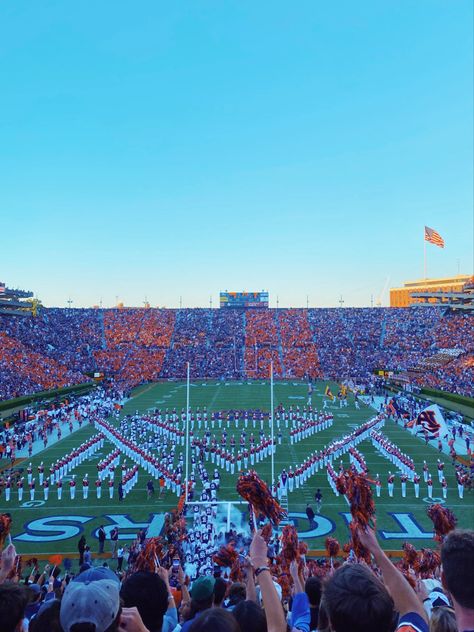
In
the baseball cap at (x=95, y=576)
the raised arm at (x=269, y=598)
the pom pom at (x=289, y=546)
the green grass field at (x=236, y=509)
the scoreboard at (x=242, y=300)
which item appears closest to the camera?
the baseball cap at (x=95, y=576)

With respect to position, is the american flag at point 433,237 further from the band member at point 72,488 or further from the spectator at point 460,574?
the spectator at point 460,574

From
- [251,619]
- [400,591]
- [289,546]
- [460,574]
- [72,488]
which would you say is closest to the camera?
[460,574]

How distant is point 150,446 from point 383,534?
10124 mm

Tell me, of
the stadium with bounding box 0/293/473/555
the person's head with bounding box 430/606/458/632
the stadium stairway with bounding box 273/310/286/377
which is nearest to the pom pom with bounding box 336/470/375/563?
the person's head with bounding box 430/606/458/632

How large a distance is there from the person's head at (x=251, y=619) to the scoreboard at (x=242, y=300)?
224 feet

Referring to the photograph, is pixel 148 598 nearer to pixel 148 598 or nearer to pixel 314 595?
pixel 148 598

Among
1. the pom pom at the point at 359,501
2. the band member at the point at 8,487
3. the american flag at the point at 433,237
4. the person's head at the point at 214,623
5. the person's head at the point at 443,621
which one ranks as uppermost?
the american flag at the point at 433,237

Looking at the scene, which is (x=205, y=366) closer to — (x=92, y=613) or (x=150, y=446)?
(x=150, y=446)

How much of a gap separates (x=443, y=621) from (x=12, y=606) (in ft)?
5.62

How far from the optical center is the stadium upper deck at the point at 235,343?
38000 millimetres

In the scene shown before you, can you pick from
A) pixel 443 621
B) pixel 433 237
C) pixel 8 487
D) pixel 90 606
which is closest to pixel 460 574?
pixel 443 621

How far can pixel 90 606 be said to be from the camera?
161 centimetres

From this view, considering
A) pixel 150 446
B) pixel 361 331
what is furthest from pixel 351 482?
pixel 361 331

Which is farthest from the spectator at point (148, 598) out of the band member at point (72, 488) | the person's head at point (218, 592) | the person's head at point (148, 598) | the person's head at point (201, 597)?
the band member at point (72, 488)
